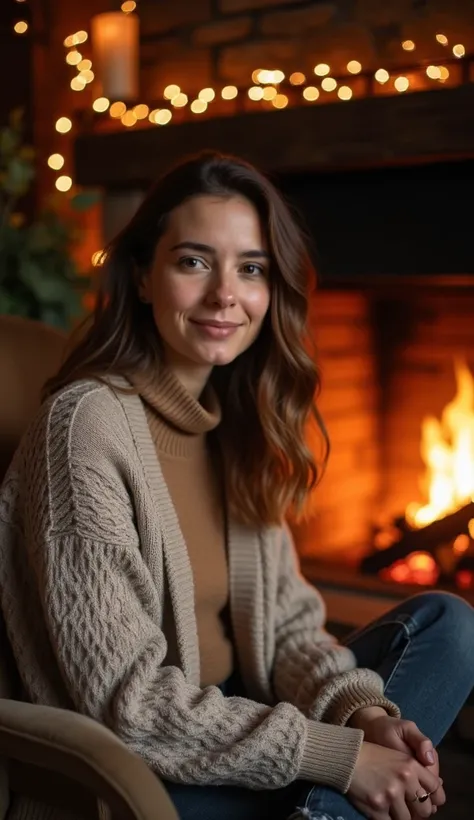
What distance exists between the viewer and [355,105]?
2.22 metres

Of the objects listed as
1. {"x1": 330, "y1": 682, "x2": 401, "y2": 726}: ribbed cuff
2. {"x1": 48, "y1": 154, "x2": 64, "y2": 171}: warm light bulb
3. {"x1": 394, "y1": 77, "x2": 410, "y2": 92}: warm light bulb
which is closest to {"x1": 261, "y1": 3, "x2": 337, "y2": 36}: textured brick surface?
{"x1": 394, "y1": 77, "x2": 410, "y2": 92}: warm light bulb

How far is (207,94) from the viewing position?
2631 millimetres

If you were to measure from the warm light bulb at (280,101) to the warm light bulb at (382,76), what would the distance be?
9.4 inches

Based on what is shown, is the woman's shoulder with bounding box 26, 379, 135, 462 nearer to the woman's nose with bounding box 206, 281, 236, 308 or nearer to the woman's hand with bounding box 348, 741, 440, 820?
the woman's nose with bounding box 206, 281, 236, 308

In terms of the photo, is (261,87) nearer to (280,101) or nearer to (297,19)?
(280,101)

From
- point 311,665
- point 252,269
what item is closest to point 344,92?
point 252,269

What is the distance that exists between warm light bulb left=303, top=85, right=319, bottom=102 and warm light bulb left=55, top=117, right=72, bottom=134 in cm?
81

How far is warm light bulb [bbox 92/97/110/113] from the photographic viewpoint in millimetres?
2841

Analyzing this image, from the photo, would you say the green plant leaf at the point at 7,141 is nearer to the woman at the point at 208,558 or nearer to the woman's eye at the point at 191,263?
the woman at the point at 208,558

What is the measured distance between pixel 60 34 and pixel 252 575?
1.93m

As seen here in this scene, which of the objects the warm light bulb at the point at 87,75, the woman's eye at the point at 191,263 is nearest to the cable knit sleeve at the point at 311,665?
the woman's eye at the point at 191,263

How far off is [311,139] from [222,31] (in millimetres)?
518

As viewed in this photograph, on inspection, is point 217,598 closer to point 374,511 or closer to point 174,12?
point 374,511

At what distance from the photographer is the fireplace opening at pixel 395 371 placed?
2254 mm
